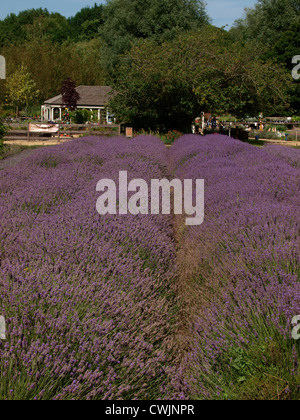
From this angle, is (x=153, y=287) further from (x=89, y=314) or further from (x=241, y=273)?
(x=89, y=314)

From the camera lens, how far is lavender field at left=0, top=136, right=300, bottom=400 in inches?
87.3

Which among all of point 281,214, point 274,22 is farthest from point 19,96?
point 281,214

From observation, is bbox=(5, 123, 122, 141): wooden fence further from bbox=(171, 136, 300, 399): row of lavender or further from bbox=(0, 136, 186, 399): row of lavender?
bbox=(0, 136, 186, 399): row of lavender

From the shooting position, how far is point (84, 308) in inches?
100

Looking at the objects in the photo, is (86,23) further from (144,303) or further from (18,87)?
(144,303)

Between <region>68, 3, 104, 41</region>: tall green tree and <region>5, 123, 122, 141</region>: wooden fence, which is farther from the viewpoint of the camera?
<region>68, 3, 104, 41</region>: tall green tree

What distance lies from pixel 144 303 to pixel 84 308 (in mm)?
524

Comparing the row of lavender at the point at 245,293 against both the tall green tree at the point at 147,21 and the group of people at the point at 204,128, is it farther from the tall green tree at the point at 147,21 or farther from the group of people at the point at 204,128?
the tall green tree at the point at 147,21

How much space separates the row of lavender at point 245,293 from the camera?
245 cm

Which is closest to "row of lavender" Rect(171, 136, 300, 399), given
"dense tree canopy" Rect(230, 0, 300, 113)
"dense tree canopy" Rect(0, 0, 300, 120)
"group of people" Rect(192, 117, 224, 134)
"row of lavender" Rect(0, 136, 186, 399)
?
"row of lavender" Rect(0, 136, 186, 399)

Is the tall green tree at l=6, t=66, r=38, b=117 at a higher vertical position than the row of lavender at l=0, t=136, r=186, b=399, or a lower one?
higher

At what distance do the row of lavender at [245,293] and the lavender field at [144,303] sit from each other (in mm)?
11
